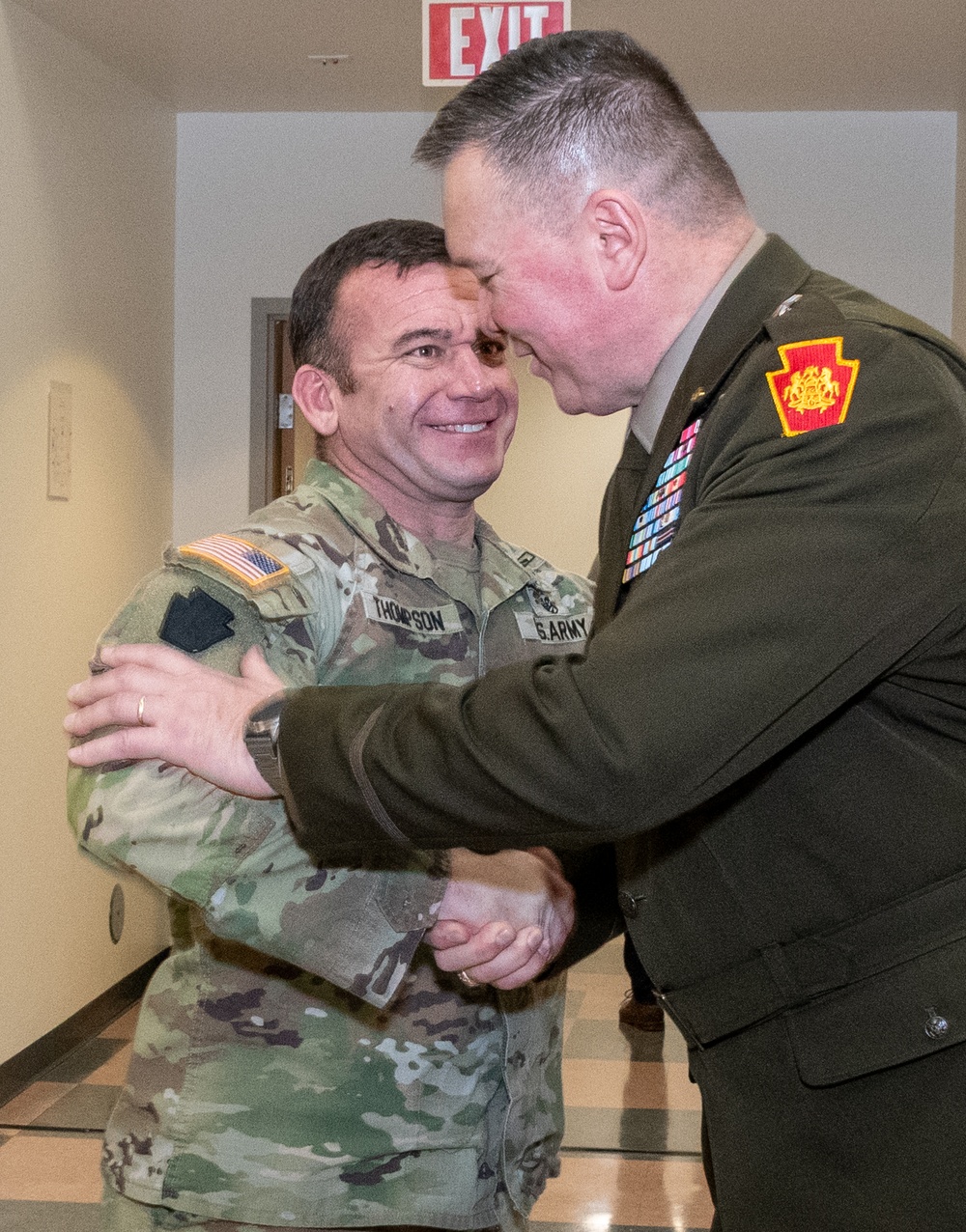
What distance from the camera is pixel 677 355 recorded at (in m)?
1.30

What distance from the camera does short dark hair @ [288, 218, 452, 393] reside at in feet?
5.83

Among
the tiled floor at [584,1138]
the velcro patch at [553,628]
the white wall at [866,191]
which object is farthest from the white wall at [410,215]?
the velcro patch at [553,628]

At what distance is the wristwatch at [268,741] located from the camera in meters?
1.17

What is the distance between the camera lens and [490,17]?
9.21 feet

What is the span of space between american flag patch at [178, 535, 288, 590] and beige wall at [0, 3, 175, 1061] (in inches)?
115

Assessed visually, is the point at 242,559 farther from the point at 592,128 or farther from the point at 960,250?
the point at 960,250

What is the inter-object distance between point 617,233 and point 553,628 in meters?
0.65

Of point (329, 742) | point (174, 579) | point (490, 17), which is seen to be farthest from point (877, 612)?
point (490, 17)

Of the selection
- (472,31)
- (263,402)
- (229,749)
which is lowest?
(229,749)

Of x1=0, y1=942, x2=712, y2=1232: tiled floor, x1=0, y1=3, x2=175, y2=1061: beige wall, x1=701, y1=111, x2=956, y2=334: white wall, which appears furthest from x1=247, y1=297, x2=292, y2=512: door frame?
x1=0, y1=942, x2=712, y2=1232: tiled floor

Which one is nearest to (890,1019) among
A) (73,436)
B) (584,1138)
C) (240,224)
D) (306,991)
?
(306,991)

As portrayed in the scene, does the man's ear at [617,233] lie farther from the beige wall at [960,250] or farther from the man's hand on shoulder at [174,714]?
the beige wall at [960,250]

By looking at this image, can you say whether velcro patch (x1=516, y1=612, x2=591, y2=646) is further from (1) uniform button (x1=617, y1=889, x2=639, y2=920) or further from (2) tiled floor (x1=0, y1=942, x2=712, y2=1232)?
(2) tiled floor (x1=0, y1=942, x2=712, y2=1232)

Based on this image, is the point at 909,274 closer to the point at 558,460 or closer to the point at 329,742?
the point at 558,460
